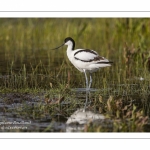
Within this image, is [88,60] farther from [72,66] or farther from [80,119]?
[80,119]

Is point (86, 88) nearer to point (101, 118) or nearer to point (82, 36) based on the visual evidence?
point (101, 118)

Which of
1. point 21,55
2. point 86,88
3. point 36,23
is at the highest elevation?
point 36,23

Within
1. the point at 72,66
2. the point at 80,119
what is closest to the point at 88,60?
the point at 72,66

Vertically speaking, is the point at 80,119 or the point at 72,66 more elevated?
the point at 72,66

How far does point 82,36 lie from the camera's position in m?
12.7

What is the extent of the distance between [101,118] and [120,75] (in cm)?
288

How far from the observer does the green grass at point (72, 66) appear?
262 inches

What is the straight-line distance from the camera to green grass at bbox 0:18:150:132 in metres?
6.66

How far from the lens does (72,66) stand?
32.1ft

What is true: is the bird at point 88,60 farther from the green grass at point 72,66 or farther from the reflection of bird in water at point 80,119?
the reflection of bird in water at point 80,119

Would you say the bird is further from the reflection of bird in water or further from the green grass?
the reflection of bird in water

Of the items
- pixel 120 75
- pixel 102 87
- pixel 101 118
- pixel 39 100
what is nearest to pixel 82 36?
pixel 120 75

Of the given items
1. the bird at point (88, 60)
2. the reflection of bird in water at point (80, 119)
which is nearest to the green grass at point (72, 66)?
the reflection of bird in water at point (80, 119)

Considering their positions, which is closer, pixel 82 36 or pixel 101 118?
pixel 101 118
